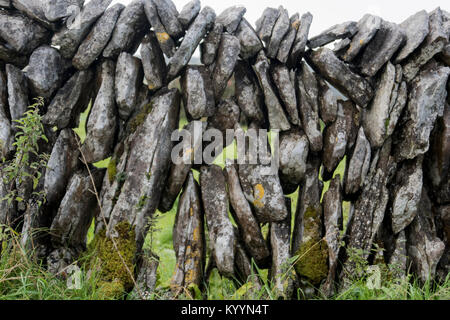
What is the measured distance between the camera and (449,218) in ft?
15.2

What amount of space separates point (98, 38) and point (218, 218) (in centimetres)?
294

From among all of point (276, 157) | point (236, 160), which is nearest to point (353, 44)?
point (276, 157)

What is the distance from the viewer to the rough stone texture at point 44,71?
454cm

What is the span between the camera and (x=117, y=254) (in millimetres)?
4152

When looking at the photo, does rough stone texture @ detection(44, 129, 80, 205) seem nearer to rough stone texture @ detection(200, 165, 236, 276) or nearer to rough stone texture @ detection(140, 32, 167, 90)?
rough stone texture @ detection(140, 32, 167, 90)

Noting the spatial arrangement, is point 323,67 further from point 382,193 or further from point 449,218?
point 449,218

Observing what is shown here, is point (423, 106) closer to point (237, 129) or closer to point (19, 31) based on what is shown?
point (237, 129)

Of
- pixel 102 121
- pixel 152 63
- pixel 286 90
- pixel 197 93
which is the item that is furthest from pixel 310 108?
pixel 102 121

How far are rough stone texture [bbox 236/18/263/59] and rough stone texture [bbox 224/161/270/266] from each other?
5.31ft

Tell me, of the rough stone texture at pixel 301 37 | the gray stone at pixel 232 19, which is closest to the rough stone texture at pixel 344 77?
the rough stone texture at pixel 301 37

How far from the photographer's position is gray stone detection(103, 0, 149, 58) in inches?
178

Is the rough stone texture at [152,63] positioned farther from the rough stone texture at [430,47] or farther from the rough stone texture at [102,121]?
the rough stone texture at [430,47]

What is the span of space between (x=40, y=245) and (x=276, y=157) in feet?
11.5
